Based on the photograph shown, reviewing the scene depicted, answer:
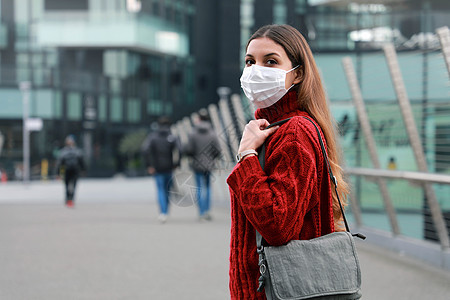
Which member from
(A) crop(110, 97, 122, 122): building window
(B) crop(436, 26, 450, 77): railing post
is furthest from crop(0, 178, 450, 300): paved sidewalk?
(A) crop(110, 97, 122, 122): building window

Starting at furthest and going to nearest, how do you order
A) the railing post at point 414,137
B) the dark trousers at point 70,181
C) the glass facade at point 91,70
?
the glass facade at point 91,70
the dark trousers at point 70,181
the railing post at point 414,137

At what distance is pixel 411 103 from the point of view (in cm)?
830

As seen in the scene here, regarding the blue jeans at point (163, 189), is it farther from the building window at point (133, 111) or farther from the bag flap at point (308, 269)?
the building window at point (133, 111)

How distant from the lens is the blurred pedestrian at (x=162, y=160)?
1277 cm

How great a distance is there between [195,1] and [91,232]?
1495 inches

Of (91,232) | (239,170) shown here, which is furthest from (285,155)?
(91,232)

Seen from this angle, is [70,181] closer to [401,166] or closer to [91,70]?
[401,166]

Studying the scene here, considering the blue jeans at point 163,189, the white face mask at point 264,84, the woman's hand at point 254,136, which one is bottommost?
the blue jeans at point 163,189

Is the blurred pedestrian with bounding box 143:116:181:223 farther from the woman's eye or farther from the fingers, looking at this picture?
the fingers

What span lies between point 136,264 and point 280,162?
18.8 ft

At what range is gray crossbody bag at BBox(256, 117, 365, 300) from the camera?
2318mm

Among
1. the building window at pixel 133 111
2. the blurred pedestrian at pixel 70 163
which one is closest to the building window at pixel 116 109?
the building window at pixel 133 111

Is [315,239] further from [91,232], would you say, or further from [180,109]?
[180,109]

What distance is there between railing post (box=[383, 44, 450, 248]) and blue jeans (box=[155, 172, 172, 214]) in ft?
19.0
